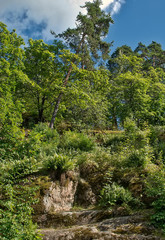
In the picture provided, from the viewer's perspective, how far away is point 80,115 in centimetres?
1780

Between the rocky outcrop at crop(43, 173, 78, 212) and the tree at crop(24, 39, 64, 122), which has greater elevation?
the tree at crop(24, 39, 64, 122)

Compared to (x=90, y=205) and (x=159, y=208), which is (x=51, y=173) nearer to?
(x=90, y=205)

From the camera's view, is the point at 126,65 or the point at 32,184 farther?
the point at 126,65

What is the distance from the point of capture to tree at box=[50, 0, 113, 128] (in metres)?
18.4

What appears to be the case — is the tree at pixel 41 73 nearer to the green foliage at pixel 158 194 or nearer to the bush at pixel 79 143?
the bush at pixel 79 143

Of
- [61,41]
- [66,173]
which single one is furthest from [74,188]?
[61,41]

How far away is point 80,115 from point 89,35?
791cm

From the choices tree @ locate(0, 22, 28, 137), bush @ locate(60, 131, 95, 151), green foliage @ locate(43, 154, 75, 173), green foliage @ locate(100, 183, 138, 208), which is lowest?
green foliage @ locate(100, 183, 138, 208)

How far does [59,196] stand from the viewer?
7.64 m

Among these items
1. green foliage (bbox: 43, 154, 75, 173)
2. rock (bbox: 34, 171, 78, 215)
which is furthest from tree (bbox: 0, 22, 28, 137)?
rock (bbox: 34, 171, 78, 215)

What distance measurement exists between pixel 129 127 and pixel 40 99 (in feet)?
31.3

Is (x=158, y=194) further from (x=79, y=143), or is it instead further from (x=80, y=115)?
(x=80, y=115)

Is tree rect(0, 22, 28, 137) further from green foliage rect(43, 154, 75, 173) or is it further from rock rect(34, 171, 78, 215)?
rock rect(34, 171, 78, 215)

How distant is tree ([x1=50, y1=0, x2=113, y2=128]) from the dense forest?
89 mm
